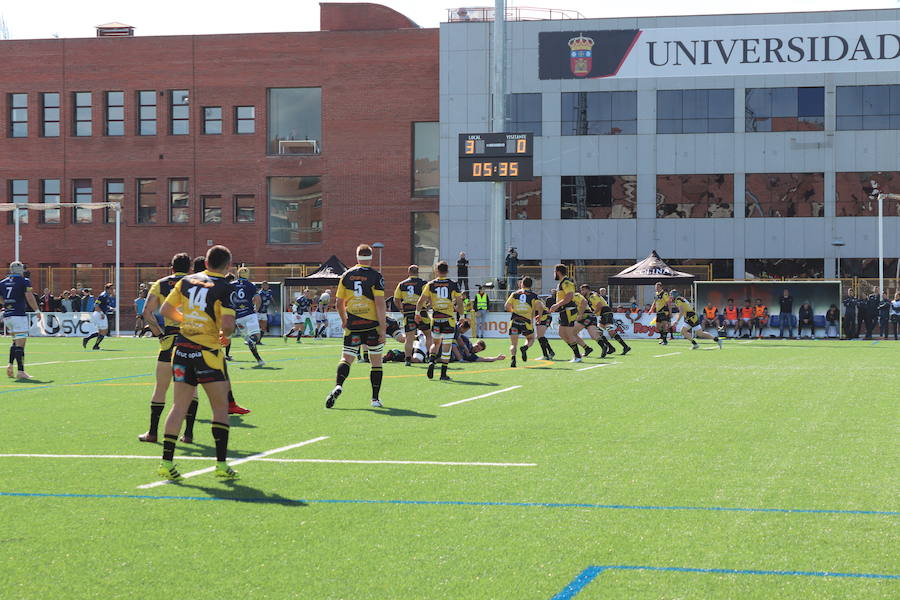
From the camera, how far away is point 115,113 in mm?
55844

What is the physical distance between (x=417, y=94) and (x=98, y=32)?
17961 mm

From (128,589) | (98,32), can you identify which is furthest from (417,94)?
(128,589)

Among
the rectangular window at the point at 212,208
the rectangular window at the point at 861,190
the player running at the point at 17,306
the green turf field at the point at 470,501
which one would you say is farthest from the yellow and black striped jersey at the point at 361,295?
the rectangular window at the point at 212,208

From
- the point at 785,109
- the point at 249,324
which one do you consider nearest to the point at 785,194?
the point at 785,109

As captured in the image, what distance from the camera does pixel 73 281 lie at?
164ft

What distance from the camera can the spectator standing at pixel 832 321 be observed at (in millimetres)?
39312

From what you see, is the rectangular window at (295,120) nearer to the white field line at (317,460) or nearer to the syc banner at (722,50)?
the syc banner at (722,50)

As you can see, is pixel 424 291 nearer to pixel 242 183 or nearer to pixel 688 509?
pixel 688 509

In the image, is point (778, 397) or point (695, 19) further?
point (695, 19)

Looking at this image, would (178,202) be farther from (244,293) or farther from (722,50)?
(244,293)

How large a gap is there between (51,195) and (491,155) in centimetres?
2940

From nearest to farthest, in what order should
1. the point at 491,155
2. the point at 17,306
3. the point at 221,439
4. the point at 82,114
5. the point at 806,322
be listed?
the point at 221,439 → the point at 17,306 → the point at 491,155 → the point at 806,322 → the point at 82,114

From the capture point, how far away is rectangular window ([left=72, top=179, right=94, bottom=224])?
55.9m

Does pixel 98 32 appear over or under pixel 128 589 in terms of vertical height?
over
